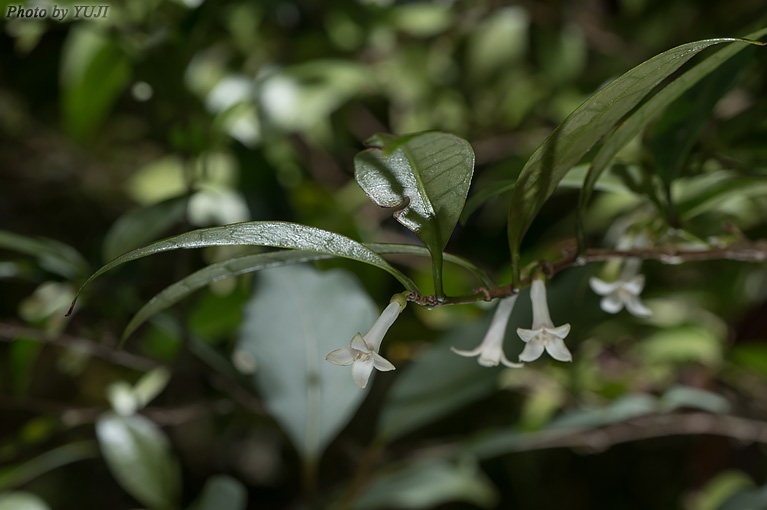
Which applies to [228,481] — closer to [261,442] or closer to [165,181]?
[165,181]

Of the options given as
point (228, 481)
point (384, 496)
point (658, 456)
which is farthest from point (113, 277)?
point (658, 456)

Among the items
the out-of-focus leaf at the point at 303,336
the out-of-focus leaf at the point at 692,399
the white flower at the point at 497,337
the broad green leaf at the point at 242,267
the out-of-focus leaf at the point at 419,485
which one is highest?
the broad green leaf at the point at 242,267

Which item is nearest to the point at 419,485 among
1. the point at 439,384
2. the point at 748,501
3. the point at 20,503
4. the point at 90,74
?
the point at 439,384

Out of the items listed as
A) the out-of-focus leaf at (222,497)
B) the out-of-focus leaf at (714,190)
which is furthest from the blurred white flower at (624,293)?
the out-of-focus leaf at (222,497)

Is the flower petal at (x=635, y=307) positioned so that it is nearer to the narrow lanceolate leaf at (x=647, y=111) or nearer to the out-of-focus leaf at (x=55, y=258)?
the narrow lanceolate leaf at (x=647, y=111)

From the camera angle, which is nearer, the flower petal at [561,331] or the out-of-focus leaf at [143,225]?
the flower petal at [561,331]
